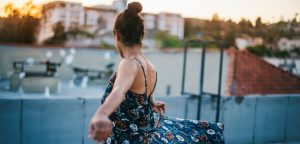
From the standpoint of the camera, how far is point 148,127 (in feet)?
9.96

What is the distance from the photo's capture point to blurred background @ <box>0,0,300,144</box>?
6.01 meters

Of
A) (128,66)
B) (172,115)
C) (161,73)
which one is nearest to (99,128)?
(128,66)

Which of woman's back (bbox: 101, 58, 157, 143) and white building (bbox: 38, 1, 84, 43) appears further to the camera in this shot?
white building (bbox: 38, 1, 84, 43)

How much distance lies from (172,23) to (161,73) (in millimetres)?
30575

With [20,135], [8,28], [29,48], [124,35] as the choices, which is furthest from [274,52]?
[124,35]

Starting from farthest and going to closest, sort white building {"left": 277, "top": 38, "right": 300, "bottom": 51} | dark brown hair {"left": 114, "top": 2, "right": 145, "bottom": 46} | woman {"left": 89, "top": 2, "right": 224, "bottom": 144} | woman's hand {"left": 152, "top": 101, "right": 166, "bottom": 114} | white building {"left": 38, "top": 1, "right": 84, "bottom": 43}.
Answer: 1. white building {"left": 38, "top": 1, "right": 84, "bottom": 43}
2. white building {"left": 277, "top": 38, "right": 300, "bottom": 51}
3. woman's hand {"left": 152, "top": 101, "right": 166, "bottom": 114}
4. dark brown hair {"left": 114, "top": 2, "right": 145, "bottom": 46}
5. woman {"left": 89, "top": 2, "right": 224, "bottom": 144}

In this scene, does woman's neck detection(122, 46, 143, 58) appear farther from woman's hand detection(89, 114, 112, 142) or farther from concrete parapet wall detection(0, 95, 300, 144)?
concrete parapet wall detection(0, 95, 300, 144)

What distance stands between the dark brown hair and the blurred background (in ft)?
10.7

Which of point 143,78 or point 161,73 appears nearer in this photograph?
point 143,78

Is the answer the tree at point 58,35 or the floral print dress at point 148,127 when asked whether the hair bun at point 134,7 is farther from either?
the tree at point 58,35

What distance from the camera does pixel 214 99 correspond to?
25.1 ft

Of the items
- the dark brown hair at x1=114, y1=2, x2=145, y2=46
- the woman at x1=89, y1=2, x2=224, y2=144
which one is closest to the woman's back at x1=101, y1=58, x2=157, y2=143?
the woman at x1=89, y1=2, x2=224, y2=144

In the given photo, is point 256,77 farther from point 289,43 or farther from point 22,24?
point 22,24

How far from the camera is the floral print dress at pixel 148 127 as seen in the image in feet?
9.39
